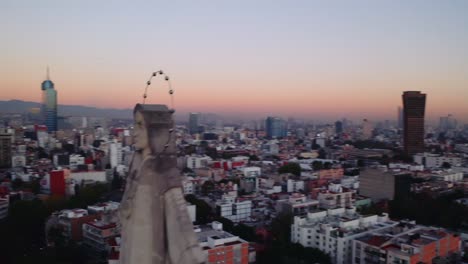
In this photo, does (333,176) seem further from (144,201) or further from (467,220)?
(144,201)

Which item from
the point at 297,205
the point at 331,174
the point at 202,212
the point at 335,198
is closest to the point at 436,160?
the point at 331,174

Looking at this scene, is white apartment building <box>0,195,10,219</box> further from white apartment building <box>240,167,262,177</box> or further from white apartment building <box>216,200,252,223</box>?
white apartment building <box>240,167,262,177</box>

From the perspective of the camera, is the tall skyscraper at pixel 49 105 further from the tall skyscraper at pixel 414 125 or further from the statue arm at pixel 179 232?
the statue arm at pixel 179 232

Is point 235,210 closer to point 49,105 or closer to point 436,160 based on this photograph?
point 436,160

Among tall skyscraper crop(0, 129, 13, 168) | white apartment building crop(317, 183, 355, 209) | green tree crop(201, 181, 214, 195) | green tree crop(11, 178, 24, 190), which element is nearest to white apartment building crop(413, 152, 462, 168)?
white apartment building crop(317, 183, 355, 209)

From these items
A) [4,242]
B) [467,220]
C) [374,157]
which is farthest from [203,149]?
[4,242]

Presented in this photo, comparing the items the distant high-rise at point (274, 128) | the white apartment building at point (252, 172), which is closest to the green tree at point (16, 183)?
the white apartment building at point (252, 172)

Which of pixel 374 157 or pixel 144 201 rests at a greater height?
pixel 144 201
